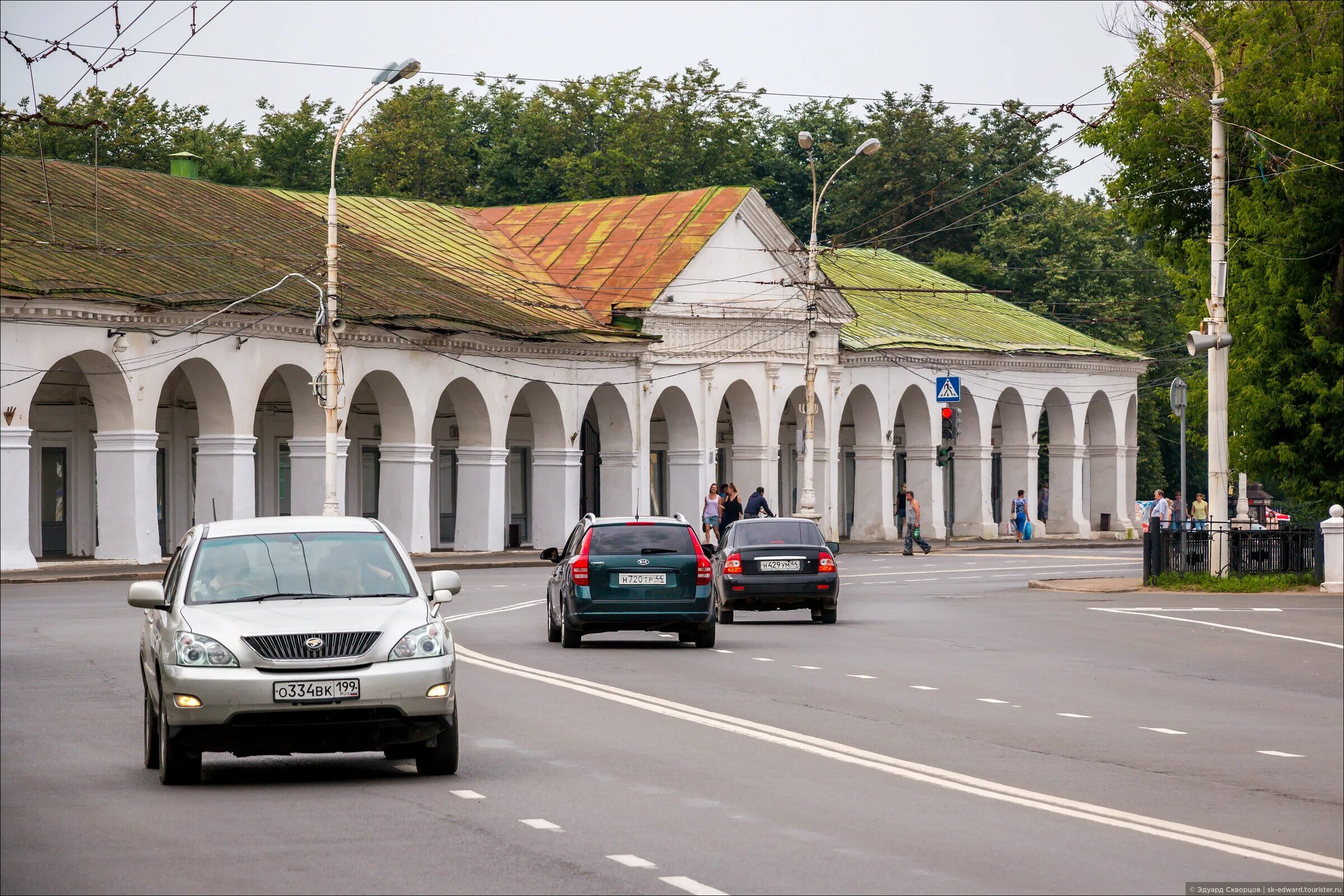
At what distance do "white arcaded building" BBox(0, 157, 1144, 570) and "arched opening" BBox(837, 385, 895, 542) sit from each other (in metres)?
0.10

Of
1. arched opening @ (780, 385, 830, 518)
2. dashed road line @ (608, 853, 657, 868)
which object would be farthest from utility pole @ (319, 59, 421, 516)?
dashed road line @ (608, 853, 657, 868)

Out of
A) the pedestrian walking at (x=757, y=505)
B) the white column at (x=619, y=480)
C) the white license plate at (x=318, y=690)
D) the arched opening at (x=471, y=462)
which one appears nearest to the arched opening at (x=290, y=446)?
the arched opening at (x=471, y=462)

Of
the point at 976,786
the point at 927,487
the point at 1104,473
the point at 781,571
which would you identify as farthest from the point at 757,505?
the point at 976,786

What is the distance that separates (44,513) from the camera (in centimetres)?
4453

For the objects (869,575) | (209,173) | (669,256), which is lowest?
(869,575)

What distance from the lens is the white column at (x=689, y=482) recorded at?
5656 centimetres

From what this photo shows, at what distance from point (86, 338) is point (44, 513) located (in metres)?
7.05

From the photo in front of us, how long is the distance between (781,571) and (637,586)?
207 inches

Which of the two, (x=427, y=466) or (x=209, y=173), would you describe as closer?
(x=427, y=466)

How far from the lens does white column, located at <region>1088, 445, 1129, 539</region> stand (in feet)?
227

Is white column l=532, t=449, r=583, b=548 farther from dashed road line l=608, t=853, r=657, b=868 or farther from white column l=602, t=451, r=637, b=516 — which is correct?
dashed road line l=608, t=853, r=657, b=868

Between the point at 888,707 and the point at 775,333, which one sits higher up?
the point at 775,333

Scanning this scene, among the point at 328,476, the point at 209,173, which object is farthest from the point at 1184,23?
the point at 209,173

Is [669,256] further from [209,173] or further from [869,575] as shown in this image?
[209,173]
